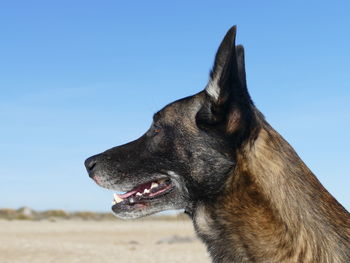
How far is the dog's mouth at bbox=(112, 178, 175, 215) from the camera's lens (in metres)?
5.31

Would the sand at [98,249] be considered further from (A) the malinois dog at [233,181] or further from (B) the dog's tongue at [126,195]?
(A) the malinois dog at [233,181]

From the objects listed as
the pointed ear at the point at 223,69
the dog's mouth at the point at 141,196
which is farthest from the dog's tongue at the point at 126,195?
the pointed ear at the point at 223,69

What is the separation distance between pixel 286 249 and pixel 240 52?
6.91 feet

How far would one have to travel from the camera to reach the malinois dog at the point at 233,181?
4434mm

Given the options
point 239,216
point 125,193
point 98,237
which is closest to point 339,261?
point 239,216

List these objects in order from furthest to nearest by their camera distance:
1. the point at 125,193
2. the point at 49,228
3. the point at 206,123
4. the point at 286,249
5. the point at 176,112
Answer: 1. the point at 49,228
2. the point at 125,193
3. the point at 176,112
4. the point at 206,123
5. the point at 286,249

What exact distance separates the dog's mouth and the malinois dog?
0.04ft

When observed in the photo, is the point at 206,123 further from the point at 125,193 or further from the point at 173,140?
the point at 125,193

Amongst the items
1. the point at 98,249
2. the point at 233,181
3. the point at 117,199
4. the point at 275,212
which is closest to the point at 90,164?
the point at 117,199

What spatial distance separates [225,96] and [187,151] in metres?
0.59

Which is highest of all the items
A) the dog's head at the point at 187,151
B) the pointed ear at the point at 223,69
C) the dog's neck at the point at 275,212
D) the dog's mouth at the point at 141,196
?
the pointed ear at the point at 223,69

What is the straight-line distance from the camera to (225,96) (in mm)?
4789

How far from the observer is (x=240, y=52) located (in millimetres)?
5781

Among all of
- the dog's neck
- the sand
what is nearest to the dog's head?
the dog's neck
